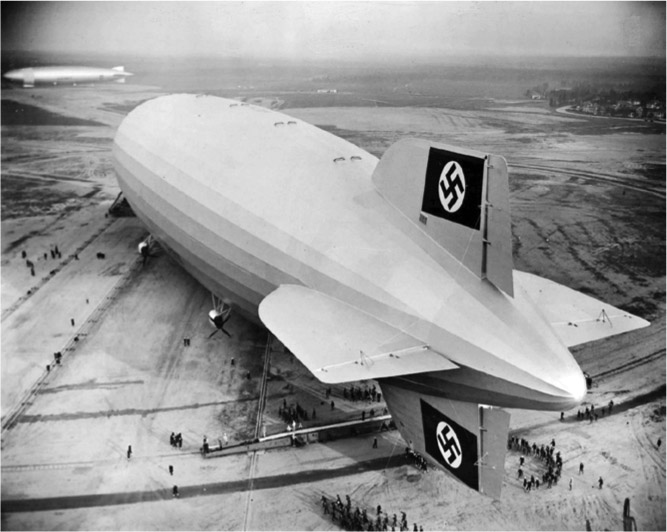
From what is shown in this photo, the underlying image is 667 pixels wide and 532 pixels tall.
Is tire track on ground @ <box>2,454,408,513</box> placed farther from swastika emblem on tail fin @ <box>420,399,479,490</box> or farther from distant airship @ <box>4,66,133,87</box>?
distant airship @ <box>4,66,133,87</box>

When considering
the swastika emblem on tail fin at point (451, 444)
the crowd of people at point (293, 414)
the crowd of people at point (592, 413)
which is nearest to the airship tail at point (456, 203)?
the swastika emblem on tail fin at point (451, 444)

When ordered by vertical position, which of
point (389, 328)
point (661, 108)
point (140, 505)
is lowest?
point (140, 505)

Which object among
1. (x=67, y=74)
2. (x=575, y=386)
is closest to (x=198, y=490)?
(x=575, y=386)

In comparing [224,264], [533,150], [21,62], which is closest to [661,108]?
[533,150]

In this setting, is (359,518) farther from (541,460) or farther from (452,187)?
(452,187)

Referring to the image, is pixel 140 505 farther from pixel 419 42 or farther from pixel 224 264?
pixel 419 42

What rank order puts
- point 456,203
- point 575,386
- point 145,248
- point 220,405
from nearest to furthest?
1. point 575,386
2. point 456,203
3. point 220,405
4. point 145,248

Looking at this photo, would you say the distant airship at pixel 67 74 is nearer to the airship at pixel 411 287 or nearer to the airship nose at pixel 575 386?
the airship at pixel 411 287
